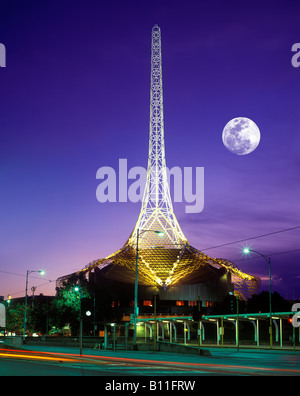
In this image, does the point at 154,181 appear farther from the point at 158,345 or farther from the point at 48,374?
the point at 48,374

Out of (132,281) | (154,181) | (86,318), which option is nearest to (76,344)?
(86,318)

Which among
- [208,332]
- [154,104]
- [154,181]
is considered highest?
[154,104]

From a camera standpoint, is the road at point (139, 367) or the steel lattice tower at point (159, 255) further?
the steel lattice tower at point (159, 255)

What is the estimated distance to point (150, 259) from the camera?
136m

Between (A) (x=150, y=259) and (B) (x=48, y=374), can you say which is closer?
(B) (x=48, y=374)

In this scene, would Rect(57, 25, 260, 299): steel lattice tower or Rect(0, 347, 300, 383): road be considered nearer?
Rect(0, 347, 300, 383): road

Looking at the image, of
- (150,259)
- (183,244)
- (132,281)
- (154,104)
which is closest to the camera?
(154,104)

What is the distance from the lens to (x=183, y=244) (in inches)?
4902

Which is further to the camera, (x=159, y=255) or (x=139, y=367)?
(x=159, y=255)

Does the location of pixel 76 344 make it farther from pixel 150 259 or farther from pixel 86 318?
pixel 150 259

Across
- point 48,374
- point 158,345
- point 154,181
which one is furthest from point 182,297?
point 48,374
